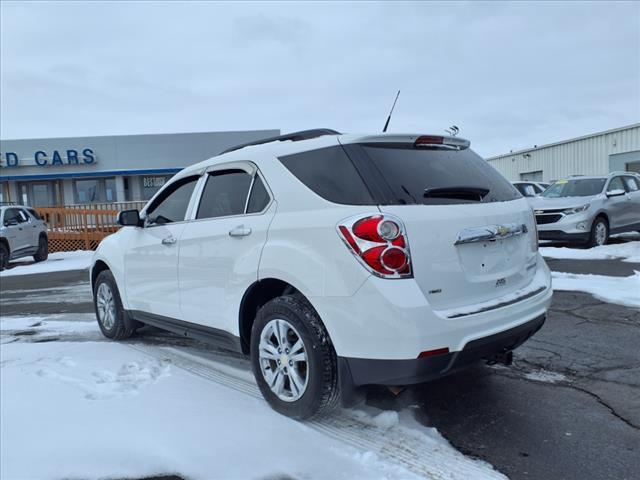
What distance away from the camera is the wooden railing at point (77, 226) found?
18.4 m

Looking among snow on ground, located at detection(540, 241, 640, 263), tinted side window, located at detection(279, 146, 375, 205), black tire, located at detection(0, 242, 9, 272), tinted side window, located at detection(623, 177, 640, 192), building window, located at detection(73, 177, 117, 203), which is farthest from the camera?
building window, located at detection(73, 177, 117, 203)

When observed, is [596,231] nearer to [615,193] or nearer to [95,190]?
[615,193]

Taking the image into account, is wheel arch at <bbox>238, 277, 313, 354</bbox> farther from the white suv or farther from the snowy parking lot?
the snowy parking lot

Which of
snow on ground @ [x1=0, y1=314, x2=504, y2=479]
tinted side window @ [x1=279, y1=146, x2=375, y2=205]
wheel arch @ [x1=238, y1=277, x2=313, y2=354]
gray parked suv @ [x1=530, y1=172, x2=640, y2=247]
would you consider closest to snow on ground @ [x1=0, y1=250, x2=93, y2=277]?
snow on ground @ [x1=0, y1=314, x2=504, y2=479]

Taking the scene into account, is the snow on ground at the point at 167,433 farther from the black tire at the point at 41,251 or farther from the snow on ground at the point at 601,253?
the black tire at the point at 41,251

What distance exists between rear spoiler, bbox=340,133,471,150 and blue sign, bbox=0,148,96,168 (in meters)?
28.4

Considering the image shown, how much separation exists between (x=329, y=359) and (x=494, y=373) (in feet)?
5.49

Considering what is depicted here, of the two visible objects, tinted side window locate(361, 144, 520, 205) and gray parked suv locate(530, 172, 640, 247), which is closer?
tinted side window locate(361, 144, 520, 205)

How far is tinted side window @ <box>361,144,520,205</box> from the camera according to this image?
300cm

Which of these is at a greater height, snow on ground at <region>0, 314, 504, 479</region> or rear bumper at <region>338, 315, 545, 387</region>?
rear bumper at <region>338, 315, 545, 387</region>

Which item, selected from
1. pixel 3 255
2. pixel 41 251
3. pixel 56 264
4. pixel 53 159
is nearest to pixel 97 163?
pixel 53 159

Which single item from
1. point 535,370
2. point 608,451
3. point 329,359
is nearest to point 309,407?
point 329,359

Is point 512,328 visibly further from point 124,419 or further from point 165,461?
point 124,419

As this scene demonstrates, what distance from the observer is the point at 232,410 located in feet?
11.0
